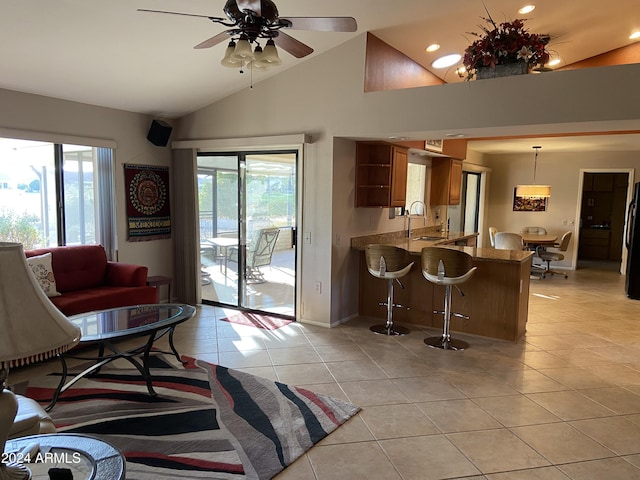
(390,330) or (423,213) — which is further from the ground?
(423,213)

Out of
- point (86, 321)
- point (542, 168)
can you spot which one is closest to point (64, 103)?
point (86, 321)

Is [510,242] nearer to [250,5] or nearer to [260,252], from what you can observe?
[260,252]

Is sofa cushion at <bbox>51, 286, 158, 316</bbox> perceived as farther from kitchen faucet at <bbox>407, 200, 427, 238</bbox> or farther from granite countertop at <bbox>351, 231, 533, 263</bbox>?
kitchen faucet at <bbox>407, 200, 427, 238</bbox>

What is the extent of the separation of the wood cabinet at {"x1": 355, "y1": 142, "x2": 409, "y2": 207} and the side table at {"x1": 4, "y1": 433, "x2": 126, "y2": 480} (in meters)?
4.12

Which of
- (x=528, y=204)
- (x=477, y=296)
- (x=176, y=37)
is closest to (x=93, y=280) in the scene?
(x=176, y=37)

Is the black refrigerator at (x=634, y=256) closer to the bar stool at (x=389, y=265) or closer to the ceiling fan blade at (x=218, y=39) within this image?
the bar stool at (x=389, y=265)

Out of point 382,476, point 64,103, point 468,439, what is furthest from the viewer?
point 64,103

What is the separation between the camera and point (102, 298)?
4.46 metres

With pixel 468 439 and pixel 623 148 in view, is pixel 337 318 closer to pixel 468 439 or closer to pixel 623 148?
pixel 468 439

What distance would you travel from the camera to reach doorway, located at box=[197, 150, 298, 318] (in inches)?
218

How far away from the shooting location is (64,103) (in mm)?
4855

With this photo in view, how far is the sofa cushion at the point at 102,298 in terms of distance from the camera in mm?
4188

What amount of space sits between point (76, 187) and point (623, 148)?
944cm

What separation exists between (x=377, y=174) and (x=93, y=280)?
359 cm
